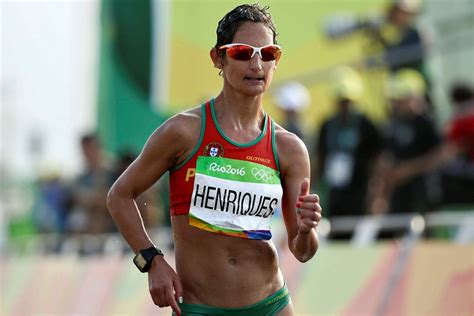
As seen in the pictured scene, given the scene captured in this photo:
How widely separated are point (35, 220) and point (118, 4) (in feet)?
14.6

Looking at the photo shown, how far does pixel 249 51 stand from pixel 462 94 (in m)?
6.13

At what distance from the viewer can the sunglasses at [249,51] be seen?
20.1ft

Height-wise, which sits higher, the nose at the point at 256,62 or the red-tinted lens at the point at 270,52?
the red-tinted lens at the point at 270,52

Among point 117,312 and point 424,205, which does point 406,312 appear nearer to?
point 424,205

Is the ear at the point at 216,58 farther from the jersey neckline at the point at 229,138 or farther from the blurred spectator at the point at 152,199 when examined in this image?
the blurred spectator at the point at 152,199

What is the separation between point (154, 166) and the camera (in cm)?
616

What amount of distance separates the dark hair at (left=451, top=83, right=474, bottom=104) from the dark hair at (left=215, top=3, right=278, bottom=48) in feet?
19.4

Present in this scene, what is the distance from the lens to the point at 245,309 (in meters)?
6.19

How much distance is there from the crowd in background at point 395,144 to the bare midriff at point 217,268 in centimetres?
477

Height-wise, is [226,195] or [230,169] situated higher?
[230,169]

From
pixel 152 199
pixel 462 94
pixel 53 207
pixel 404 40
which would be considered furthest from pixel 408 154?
pixel 53 207

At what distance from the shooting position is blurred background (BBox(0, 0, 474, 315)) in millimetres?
10992

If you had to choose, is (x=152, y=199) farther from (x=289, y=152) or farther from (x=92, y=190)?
(x=289, y=152)

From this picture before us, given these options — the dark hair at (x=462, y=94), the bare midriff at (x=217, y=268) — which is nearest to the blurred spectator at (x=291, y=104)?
the dark hair at (x=462, y=94)
